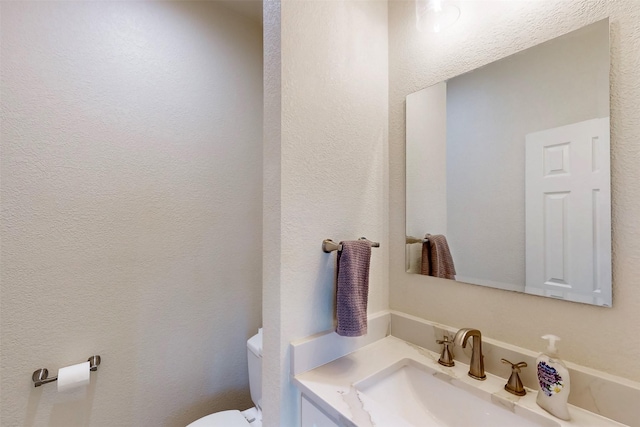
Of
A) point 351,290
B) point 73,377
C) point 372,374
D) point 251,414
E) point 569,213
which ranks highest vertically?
point 569,213

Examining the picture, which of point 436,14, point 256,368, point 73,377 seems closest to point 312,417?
point 256,368

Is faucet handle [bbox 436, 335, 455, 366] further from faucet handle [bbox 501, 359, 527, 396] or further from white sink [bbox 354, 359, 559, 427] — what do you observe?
faucet handle [bbox 501, 359, 527, 396]

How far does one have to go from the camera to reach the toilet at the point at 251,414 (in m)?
1.24

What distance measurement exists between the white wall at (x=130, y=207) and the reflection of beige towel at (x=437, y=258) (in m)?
1.03

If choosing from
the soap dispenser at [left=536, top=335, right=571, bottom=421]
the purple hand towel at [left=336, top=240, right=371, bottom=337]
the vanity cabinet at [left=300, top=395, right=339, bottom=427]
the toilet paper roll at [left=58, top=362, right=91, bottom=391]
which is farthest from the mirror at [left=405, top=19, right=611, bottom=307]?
the toilet paper roll at [left=58, top=362, right=91, bottom=391]

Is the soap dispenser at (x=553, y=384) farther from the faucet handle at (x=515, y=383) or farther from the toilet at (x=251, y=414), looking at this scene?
the toilet at (x=251, y=414)

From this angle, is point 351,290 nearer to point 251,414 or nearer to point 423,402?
point 423,402

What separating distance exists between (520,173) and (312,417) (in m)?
0.97

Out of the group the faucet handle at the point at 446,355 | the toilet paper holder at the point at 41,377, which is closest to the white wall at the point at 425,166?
the faucet handle at the point at 446,355

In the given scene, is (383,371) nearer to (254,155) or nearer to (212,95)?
(254,155)

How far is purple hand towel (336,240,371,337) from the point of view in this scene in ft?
2.76

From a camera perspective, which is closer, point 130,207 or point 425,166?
point 425,166

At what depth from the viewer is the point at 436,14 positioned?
3.10ft

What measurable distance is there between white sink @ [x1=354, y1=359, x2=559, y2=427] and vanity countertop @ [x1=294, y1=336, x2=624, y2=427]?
0.04ft
